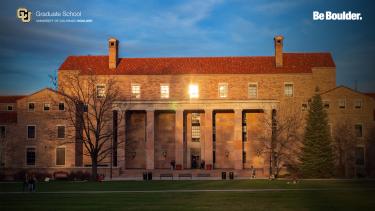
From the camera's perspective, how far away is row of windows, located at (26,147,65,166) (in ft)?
220

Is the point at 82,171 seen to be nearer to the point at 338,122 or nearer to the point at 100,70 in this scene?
the point at 100,70

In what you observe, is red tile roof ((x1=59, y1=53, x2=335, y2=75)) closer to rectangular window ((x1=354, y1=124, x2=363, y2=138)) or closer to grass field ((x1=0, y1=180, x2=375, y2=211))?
rectangular window ((x1=354, y1=124, x2=363, y2=138))

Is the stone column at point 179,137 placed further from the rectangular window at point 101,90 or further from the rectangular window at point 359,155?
the rectangular window at point 359,155

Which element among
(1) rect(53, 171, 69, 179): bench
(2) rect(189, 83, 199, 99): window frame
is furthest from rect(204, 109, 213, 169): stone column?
(1) rect(53, 171, 69, 179): bench

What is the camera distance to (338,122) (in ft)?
216

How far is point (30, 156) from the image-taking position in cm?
6725

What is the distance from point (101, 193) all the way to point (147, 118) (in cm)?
3141

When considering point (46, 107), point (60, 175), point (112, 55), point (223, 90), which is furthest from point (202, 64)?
point (60, 175)

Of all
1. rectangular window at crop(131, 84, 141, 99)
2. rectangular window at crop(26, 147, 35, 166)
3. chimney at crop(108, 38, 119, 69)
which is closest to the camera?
rectangular window at crop(26, 147, 35, 166)

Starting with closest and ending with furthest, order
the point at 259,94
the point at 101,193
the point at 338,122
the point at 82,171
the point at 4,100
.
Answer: the point at 101,193 < the point at 82,171 < the point at 338,122 < the point at 259,94 < the point at 4,100

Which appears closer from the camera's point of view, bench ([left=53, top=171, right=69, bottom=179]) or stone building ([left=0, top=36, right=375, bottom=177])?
bench ([left=53, top=171, right=69, bottom=179])

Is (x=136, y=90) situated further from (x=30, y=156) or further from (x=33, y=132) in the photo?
(x=30, y=156)

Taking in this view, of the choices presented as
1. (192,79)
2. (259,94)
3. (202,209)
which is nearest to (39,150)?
(192,79)

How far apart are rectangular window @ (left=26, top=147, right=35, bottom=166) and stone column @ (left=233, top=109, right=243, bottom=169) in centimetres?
2539
